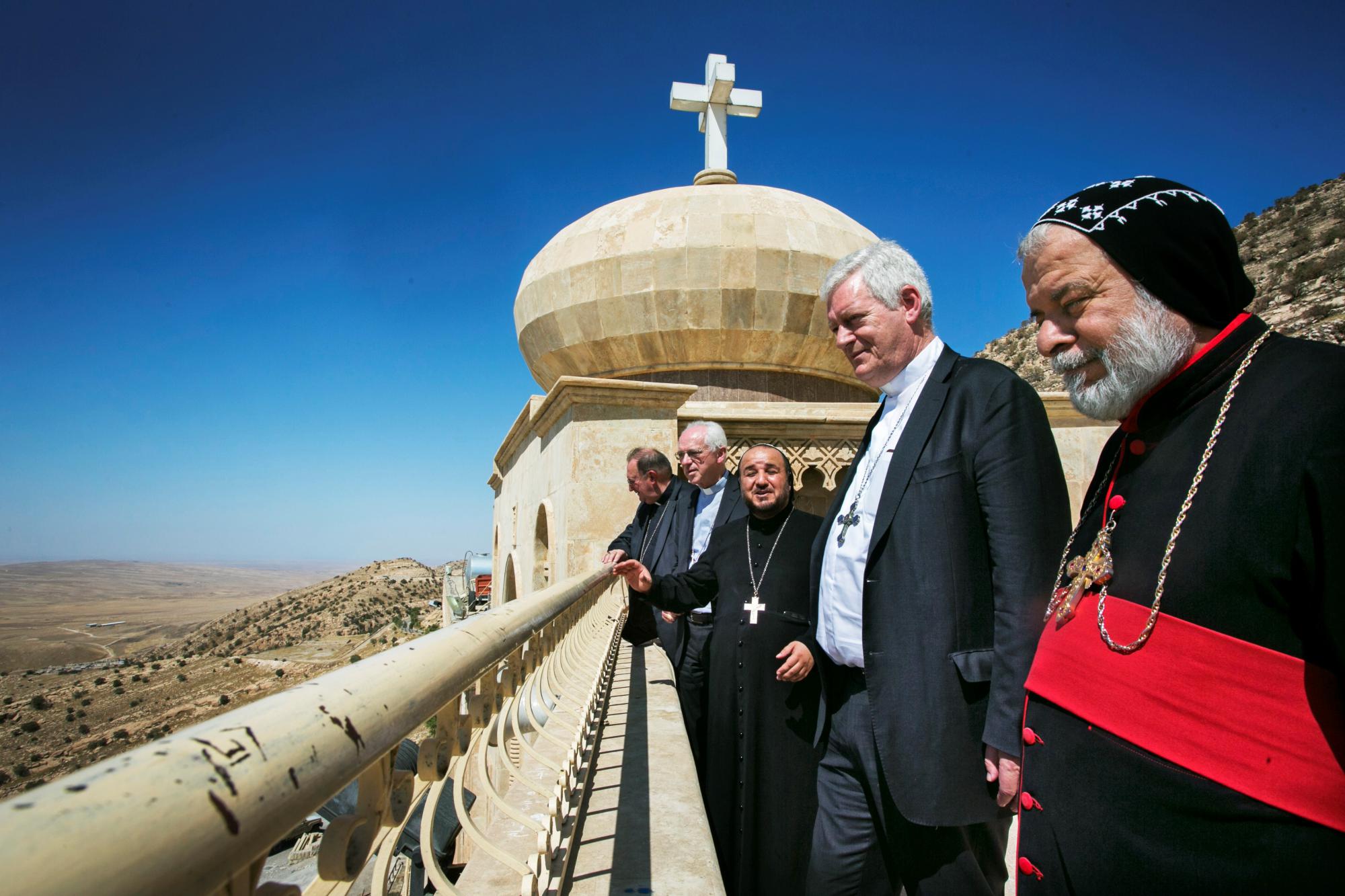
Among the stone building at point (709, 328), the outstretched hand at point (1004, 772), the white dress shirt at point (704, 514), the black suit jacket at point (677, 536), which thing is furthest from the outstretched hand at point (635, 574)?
A: the stone building at point (709, 328)

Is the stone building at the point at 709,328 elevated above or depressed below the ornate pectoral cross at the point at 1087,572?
above

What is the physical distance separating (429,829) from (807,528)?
83.8 inches

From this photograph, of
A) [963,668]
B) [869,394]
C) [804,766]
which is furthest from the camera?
[869,394]

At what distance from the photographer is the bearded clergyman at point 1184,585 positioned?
3.36 feet

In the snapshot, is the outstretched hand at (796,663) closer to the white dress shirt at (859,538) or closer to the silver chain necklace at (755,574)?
the white dress shirt at (859,538)

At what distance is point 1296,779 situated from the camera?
1.02 metres

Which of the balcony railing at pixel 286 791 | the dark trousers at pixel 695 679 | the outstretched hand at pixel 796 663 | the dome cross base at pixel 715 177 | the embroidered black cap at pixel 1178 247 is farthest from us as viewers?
the dome cross base at pixel 715 177

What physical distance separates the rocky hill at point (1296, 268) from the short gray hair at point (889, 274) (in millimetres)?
15741

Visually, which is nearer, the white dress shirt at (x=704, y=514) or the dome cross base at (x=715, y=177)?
the white dress shirt at (x=704, y=514)

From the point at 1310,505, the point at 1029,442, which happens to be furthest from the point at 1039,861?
the point at 1029,442

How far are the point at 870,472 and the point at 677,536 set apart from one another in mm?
2007

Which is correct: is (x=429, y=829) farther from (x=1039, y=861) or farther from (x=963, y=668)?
(x=963, y=668)

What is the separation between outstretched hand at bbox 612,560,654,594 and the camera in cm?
293

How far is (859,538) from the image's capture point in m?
2.04
